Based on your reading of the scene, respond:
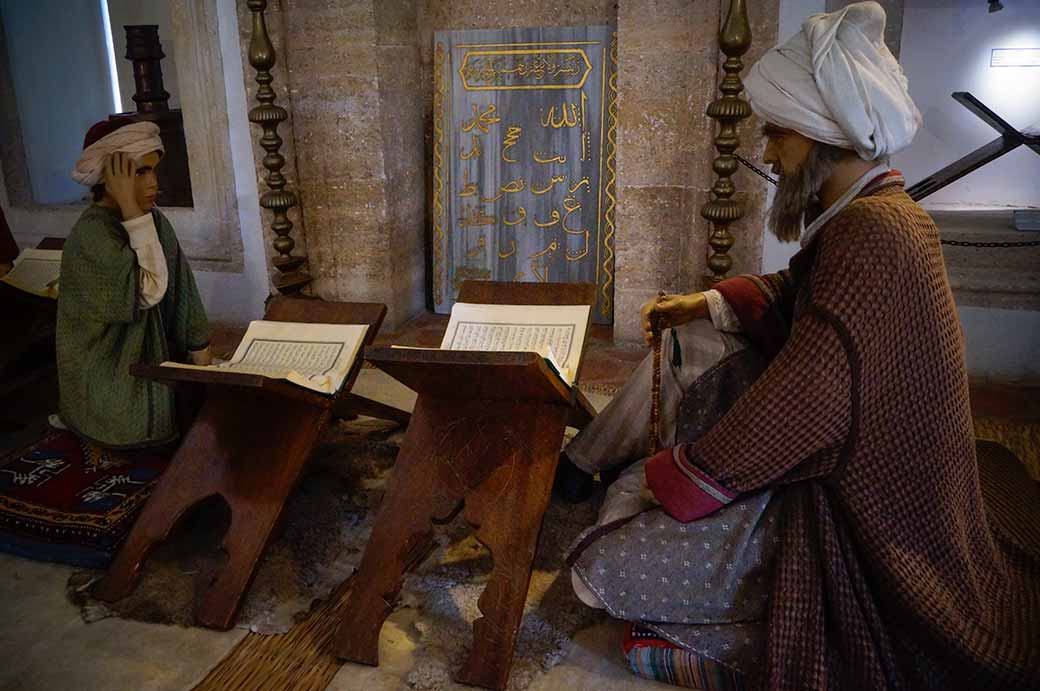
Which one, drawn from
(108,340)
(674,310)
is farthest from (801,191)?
(108,340)

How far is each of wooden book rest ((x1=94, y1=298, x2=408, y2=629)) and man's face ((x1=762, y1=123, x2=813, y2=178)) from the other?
1.43 meters

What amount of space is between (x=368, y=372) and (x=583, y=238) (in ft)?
4.67

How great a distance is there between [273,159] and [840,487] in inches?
134

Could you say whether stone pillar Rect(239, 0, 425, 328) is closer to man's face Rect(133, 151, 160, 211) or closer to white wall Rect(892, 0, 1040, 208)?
man's face Rect(133, 151, 160, 211)

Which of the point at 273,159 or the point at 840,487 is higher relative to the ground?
the point at 273,159

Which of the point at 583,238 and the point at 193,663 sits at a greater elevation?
the point at 583,238

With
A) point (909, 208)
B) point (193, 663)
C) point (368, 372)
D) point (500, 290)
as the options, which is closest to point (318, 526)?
point (193, 663)

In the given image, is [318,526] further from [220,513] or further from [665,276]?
[665,276]

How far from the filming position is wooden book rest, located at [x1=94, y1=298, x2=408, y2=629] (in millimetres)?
2355

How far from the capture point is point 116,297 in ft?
9.26

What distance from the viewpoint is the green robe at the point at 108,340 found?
2826 millimetres

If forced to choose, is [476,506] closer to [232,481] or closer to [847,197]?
[232,481]

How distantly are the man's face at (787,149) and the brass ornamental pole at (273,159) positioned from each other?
2.91 m

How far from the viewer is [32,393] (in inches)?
157
